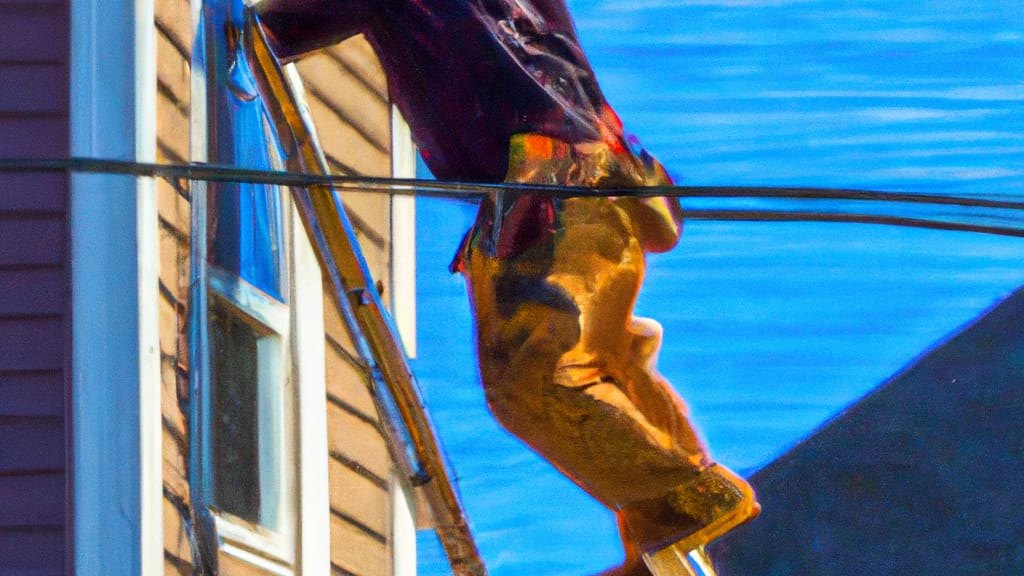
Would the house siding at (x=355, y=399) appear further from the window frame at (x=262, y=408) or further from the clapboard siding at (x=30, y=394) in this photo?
the clapboard siding at (x=30, y=394)

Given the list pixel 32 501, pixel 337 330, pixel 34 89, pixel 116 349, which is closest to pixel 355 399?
pixel 337 330

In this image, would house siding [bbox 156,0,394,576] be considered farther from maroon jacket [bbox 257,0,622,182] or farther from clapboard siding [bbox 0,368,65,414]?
clapboard siding [bbox 0,368,65,414]

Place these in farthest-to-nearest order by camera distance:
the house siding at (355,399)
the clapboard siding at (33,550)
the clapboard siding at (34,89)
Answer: the clapboard siding at (34,89)
the clapboard siding at (33,550)
the house siding at (355,399)

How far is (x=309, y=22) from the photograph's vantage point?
1.65m

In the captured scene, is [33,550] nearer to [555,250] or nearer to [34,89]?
[34,89]

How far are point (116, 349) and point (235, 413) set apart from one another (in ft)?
0.67

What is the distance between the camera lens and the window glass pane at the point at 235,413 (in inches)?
61.4

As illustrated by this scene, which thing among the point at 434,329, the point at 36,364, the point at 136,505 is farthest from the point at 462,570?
the point at 36,364

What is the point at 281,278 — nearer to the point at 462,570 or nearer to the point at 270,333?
the point at 270,333

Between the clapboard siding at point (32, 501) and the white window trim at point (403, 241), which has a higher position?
the white window trim at point (403, 241)

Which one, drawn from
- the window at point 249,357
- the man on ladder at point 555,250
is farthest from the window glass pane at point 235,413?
the man on ladder at point 555,250

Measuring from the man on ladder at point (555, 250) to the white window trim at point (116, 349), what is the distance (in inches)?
10.2

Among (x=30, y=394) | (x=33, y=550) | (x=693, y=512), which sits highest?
(x=30, y=394)

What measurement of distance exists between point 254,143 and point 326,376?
312 millimetres
